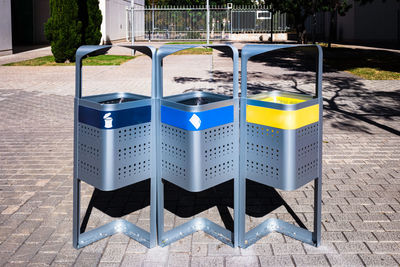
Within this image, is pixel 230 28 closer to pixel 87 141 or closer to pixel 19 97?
pixel 19 97

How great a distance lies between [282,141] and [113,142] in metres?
1.23

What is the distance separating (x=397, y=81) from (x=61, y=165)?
11.1 meters

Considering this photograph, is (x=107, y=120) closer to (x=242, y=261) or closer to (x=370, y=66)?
(x=242, y=261)

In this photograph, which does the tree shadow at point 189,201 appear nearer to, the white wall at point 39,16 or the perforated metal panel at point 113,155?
the perforated metal panel at point 113,155

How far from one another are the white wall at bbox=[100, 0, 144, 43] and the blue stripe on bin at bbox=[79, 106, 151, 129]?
92.6ft

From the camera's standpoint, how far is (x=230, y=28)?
132 ft

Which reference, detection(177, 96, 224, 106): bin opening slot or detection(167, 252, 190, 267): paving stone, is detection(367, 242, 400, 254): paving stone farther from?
detection(177, 96, 224, 106): bin opening slot

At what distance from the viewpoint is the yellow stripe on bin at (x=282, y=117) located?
341cm

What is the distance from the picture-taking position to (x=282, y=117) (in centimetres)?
341

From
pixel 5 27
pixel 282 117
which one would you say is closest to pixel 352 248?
pixel 282 117

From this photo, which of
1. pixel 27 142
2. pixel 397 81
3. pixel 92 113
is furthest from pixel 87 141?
pixel 397 81

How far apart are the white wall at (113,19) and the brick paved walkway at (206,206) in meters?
23.4

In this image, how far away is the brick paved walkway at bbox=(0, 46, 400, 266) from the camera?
360 centimetres

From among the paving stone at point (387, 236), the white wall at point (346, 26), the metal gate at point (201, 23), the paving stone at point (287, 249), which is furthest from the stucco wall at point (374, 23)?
the paving stone at point (287, 249)
